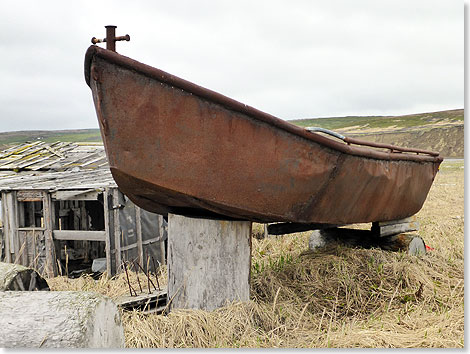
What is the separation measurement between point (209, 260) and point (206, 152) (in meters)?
0.97

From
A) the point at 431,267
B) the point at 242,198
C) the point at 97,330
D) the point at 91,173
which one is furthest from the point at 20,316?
the point at 91,173

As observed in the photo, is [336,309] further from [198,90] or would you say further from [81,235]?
[81,235]

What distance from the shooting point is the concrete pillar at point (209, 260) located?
12.1ft

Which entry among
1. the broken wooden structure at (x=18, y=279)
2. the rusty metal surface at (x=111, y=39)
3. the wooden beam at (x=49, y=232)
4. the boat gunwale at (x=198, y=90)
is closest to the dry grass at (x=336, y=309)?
the broken wooden structure at (x=18, y=279)

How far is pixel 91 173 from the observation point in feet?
33.0

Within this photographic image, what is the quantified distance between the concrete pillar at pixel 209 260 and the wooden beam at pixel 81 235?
4459 millimetres

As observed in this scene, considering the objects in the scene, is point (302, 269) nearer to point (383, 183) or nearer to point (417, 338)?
point (383, 183)

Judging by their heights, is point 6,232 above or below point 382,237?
below

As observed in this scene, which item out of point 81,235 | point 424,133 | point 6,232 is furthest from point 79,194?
point 424,133

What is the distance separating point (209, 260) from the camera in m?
3.69

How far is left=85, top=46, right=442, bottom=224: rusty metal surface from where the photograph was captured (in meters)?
2.92

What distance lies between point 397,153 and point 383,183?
0.42 metres

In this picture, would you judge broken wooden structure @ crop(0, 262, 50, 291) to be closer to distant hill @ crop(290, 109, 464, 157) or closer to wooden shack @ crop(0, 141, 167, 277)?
wooden shack @ crop(0, 141, 167, 277)

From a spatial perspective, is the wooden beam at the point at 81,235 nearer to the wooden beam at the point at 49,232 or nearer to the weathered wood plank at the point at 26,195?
the wooden beam at the point at 49,232
